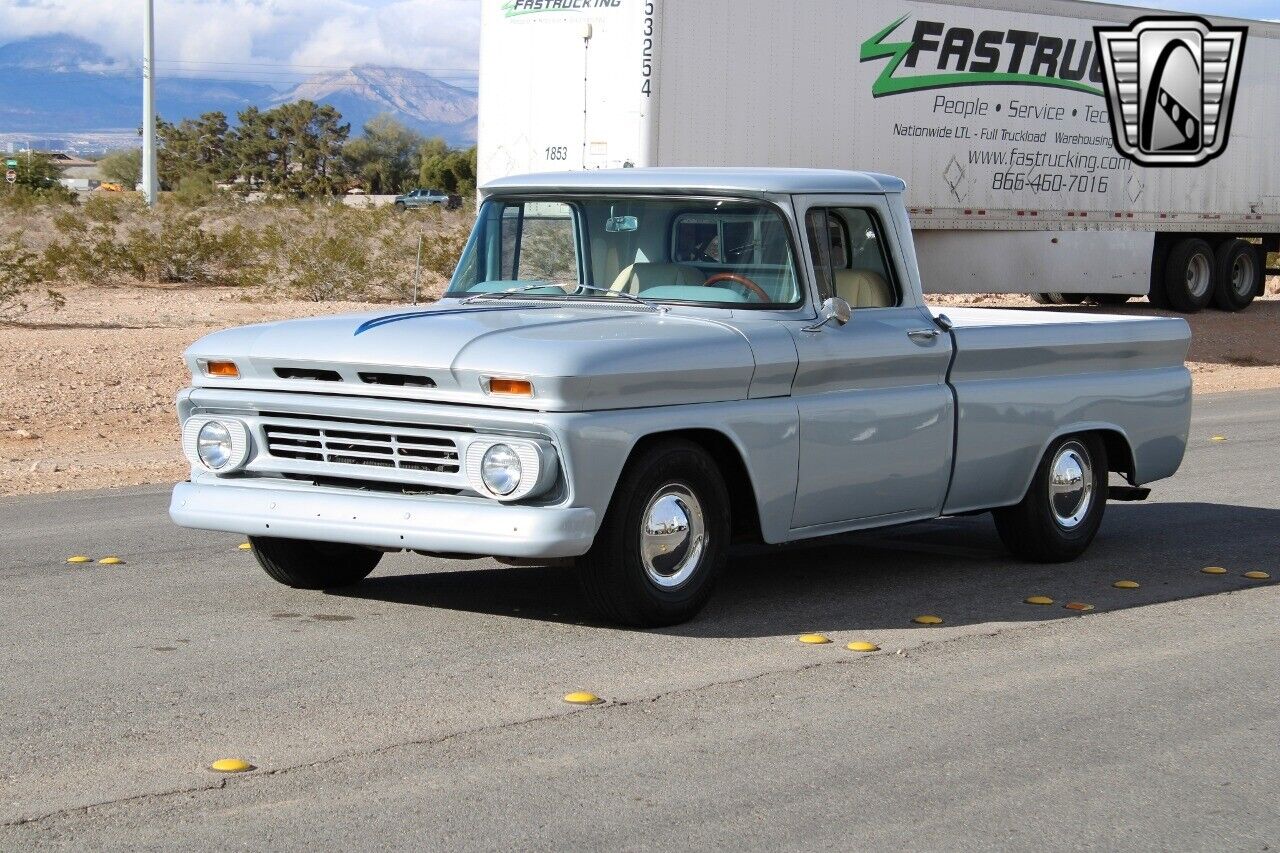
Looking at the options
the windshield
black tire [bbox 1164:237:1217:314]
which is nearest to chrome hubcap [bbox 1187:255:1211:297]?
black tire [bbox 1164:237:1217:314]

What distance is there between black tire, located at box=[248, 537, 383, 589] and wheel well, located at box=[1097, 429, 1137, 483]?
363 centimetres

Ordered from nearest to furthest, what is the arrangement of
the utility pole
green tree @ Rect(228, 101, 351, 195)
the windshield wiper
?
1. the windshield wiper
2. the utility pole
3. green tree @ Rect(228, 101, 351, 195)

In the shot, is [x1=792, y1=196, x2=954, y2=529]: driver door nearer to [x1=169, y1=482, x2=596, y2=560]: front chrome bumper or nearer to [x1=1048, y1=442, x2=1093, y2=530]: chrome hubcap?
[x1=1048, y1=442, x2=1093, y2=530]: chrome hubcap

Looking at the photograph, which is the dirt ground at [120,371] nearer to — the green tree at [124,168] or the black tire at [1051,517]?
the black tire at [1051,517]

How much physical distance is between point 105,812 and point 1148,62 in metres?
22.8

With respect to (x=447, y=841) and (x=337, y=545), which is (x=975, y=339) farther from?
(x=447, y=841)

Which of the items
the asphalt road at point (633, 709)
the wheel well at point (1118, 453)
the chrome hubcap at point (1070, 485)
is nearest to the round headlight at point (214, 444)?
the asphalt road at point (633, 709)

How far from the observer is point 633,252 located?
294 inches

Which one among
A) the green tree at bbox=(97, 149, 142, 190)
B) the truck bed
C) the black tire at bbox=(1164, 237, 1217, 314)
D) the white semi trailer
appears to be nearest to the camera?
the truck bed

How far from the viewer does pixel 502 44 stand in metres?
19.2

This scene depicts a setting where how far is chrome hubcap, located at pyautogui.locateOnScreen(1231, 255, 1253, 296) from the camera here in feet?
92.7

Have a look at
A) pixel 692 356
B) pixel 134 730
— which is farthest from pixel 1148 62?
pixel 134 730

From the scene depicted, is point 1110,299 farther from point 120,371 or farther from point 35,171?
point 35,171

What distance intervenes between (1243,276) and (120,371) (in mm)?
18739
